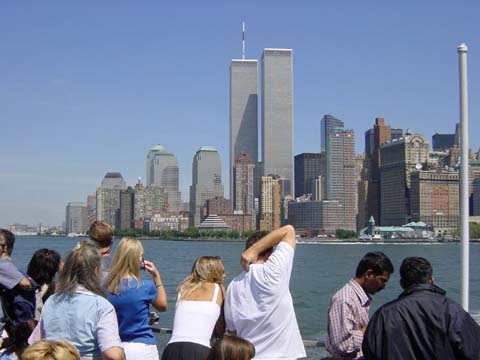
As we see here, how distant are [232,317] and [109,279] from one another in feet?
2.91

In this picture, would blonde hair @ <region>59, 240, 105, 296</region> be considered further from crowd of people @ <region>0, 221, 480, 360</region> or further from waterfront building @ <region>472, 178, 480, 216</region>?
waterfront building @ <region>472, 178, 480, 216</region>

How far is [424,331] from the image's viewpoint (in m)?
3.85

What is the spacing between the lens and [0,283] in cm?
504

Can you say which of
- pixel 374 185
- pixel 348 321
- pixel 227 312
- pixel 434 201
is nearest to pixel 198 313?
pixel 227 312

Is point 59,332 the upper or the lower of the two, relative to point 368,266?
lower

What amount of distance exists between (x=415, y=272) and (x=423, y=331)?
507mm

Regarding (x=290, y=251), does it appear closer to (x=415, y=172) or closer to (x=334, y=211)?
(x=415, y=172)

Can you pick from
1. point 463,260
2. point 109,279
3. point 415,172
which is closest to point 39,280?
point 109,279

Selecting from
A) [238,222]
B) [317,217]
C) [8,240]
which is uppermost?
[8,240]

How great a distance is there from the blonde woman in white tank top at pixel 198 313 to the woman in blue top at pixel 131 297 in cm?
21

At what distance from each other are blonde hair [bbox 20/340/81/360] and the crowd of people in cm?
2

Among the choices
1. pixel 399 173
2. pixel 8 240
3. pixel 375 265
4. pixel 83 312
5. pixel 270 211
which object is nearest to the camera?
pixel 83 312

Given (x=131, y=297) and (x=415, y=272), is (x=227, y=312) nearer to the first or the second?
(x=131, y=297)

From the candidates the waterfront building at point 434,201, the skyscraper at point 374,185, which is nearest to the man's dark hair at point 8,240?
the waterfront building at point 434,201
